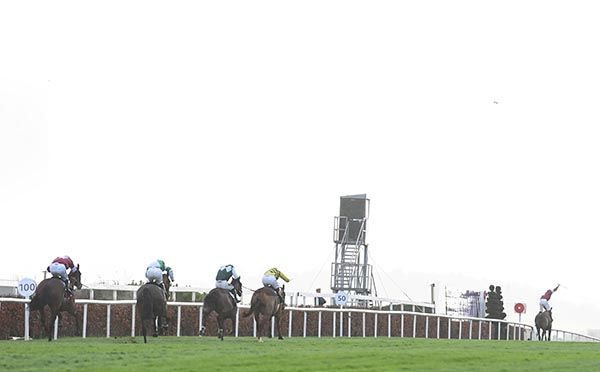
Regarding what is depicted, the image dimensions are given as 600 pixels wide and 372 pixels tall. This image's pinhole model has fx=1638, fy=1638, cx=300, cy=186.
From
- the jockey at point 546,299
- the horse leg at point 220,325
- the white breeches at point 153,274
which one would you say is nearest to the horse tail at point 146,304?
the white breeches at point 153,274

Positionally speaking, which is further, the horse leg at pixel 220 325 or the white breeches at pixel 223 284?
the white breeches at pixel 223 284

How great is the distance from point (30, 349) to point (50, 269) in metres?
5.50

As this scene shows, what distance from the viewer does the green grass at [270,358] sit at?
1978 centimetres

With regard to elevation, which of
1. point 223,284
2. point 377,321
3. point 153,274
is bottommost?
point 377,321

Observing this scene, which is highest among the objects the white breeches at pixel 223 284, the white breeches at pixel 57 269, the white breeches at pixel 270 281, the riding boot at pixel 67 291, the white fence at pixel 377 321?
the white breeches at pixel 57 269

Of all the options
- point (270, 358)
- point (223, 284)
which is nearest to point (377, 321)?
point (223, 284)

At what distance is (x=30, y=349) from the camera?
2342 cm

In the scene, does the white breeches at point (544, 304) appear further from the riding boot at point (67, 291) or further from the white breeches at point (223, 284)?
the riding boot at point (67, 291)

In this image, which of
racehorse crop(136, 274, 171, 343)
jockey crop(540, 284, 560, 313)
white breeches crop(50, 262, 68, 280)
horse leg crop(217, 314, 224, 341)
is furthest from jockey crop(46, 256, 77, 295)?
jockey crop(540, 284, 560, 313)

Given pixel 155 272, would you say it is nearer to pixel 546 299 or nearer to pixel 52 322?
pixel 52 322

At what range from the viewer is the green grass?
1978 cm

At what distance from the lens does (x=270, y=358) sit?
70.4 ft

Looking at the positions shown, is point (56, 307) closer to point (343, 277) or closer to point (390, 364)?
point (390, 364)

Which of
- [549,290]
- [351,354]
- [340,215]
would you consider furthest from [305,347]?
[340,215]
